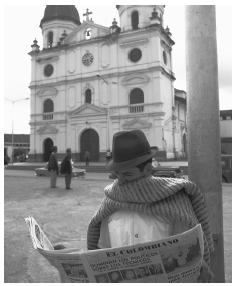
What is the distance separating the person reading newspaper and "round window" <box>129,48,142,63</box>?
2871 centimetres

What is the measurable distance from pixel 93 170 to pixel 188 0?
21.4 metres

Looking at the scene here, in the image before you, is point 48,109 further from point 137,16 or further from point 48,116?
point 137,16

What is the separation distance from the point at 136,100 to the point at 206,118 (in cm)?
2748

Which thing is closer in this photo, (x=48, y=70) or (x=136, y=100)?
(x=136, y=100)

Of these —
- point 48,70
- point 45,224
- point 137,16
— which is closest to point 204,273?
point 45,224

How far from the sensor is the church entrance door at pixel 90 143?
3023 cm

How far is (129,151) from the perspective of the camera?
1635 millimetres

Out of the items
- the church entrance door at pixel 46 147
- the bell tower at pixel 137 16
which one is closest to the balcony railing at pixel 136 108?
the bell tower at pixel 137 16

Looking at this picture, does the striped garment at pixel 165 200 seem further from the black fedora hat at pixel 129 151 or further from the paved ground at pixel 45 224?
the paved ground at pixel 45 224

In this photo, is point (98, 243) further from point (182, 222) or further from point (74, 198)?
point (74, 198)

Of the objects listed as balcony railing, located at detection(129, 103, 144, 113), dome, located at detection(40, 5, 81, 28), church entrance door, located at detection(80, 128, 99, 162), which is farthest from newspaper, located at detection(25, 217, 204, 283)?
dome, located at detection(40, 5, 81, 28)

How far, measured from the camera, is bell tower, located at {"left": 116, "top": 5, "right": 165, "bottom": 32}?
96.1 ft

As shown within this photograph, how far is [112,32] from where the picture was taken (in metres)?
30.1

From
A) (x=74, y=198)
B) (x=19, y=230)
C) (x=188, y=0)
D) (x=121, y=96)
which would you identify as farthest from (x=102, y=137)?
(x=188, y=0)
